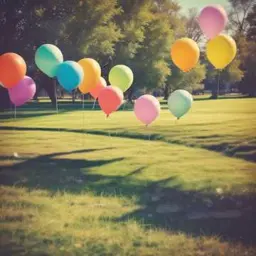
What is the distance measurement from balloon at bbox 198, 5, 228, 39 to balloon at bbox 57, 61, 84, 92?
3764 mm

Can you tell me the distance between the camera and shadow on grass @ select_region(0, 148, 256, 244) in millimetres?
5627

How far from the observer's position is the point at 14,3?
27750mm

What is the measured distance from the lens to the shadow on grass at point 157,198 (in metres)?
5.63

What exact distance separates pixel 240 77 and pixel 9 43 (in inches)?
1402

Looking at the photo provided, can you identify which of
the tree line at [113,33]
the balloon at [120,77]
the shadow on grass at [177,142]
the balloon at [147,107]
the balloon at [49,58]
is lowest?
the shadow on grass at [177,142]

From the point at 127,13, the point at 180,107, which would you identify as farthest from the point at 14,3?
the point at 180,107

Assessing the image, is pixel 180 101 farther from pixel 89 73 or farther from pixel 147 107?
pixel 89 73

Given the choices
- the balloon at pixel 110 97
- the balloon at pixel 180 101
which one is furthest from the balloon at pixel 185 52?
the balloon at pixel 110 97

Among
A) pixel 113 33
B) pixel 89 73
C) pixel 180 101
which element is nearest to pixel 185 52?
pixel 180 101

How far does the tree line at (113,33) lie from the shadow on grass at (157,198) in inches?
694

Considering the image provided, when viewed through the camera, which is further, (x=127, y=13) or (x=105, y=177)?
(x=127, y=13)

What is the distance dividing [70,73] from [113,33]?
68.9ft

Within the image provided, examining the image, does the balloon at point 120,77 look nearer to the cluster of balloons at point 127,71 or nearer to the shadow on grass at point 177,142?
the cluster of balloons at point 127,71

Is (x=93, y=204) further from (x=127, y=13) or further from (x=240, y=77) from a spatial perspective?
(x=240, y=77)
